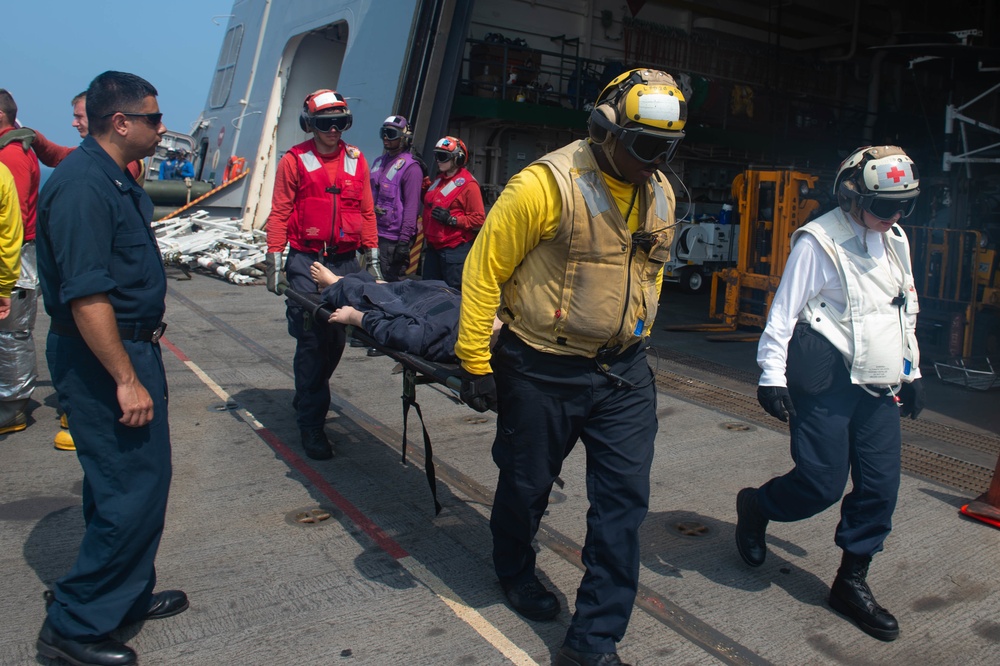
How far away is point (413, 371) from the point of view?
3.90 meters

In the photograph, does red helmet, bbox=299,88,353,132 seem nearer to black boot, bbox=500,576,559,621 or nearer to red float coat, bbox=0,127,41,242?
red float coat, bbox=0,127,41,242

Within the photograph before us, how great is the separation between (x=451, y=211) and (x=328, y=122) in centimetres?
297

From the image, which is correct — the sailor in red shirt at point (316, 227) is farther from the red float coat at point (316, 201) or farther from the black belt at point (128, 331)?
the black belt at point (128, 331)

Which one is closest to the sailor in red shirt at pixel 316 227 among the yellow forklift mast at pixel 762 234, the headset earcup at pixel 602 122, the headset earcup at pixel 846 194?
the headset earcup at pixel 602 122

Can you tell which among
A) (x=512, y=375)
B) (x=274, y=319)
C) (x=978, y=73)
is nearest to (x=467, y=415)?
(x=512, y=375)

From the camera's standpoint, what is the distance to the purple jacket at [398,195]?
851cm

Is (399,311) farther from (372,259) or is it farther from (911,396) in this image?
(911,396)

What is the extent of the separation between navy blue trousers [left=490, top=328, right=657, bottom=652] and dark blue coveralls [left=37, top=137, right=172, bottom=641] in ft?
4.41

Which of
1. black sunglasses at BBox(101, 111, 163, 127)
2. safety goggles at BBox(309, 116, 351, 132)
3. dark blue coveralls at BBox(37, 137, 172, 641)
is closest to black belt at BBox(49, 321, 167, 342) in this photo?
dark blue coveralls at BBox(37, 137, 172, 641)

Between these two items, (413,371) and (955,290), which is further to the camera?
(955,290)

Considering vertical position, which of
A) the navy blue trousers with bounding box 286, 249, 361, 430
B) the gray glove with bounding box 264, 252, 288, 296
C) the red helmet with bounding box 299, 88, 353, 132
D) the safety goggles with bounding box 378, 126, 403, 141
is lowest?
the navy blue trousers with bounding box 286, 249, 361, 430

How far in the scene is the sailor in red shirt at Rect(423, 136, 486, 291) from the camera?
814cm

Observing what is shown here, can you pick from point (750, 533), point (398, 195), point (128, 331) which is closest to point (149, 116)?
point (128, 331)

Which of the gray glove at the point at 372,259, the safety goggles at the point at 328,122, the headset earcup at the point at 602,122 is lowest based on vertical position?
the gray glove at the point at 372,259
